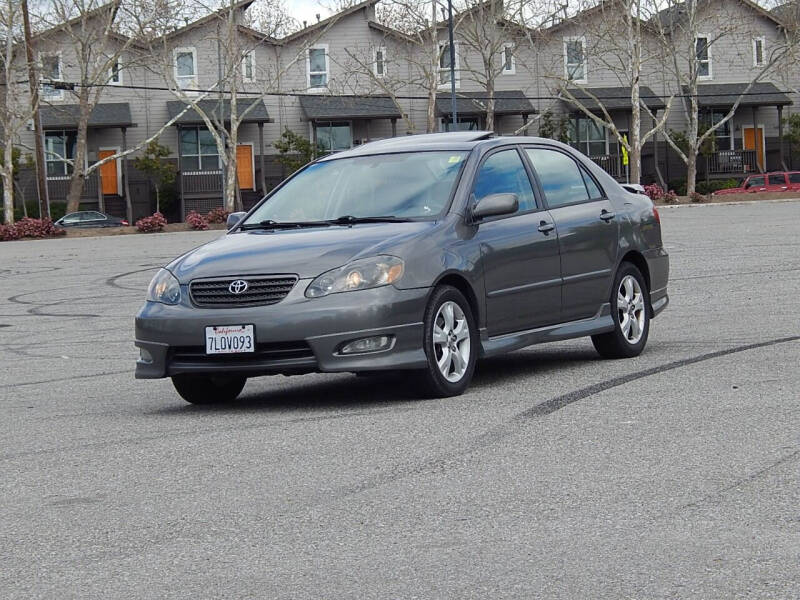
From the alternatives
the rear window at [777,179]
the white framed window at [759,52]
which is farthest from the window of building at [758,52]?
the rear window at [777,179]

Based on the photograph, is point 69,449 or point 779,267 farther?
point 779,267

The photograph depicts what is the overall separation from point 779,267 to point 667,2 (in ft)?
133

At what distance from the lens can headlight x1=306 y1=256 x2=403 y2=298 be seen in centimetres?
872

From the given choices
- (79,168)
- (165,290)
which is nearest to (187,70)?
(79,168)

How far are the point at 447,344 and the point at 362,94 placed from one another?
5249cm

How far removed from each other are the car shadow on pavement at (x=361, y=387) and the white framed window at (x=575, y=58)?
48.1 metres

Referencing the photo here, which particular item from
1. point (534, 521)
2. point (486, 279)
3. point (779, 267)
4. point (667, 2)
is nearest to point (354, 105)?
point (667, 2)

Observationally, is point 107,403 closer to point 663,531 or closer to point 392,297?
point 392,297

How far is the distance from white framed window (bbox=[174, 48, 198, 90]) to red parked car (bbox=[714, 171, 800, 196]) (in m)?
21.1

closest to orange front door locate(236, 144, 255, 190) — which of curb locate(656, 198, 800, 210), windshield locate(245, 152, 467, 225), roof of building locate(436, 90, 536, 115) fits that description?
roof of building locate(436, 90, 536, 115)

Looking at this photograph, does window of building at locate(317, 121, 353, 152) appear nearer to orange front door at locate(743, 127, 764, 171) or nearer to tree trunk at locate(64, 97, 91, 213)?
tree trunk at locate(64, 97, 91, 213)

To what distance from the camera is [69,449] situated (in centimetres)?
774

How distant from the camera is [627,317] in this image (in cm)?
1109

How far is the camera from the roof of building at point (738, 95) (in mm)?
63438
